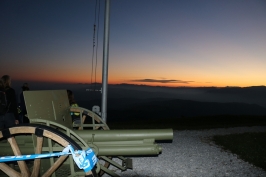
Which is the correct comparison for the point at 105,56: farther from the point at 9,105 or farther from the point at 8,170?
the point at 8,170

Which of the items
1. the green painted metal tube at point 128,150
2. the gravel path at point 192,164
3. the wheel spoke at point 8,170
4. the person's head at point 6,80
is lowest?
the gravel path at point 192,164

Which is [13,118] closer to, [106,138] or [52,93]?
[52,93]

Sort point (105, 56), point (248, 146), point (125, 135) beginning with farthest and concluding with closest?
point (248, 146) < point (105, 56) < point (125, 135)

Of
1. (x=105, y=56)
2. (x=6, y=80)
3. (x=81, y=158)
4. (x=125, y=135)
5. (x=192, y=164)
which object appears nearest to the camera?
(x=81, y=158)

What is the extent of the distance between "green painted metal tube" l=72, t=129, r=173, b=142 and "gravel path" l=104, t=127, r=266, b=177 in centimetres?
179

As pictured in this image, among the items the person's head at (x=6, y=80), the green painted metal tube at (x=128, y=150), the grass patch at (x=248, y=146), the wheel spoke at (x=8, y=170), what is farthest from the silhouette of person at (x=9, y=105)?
the grass patch at (x=248, y=146)

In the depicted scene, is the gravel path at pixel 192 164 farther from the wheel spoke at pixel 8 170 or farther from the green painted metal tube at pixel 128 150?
the wheel spoke at pixel 8 170

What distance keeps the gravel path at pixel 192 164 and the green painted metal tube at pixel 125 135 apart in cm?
179

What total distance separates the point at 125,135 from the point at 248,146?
20.1 feet

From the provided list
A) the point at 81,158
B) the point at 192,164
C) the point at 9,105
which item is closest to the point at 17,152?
the point at 81,158

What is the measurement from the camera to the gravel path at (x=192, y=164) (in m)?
5.10

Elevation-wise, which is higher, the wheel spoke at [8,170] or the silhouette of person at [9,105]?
the silhouette of person at [9,105]

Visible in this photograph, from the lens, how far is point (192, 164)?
18.8 feet

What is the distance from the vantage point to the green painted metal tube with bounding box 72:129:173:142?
11.1 ft
